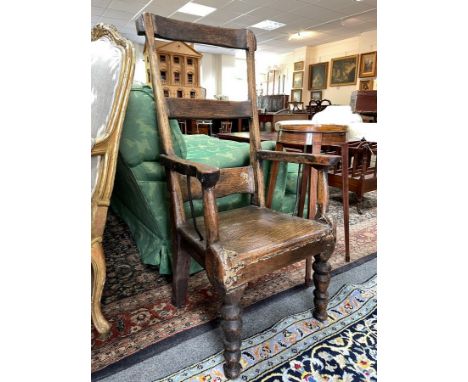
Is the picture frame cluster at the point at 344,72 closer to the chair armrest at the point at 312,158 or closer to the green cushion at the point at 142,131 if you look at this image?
the chair armrest at the point at 312,158

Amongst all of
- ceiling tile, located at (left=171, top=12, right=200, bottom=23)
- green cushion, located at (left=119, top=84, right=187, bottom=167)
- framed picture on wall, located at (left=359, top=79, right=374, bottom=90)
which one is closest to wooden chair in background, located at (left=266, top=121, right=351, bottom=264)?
green cushion, located at (left=119, top=84, right=187, bottom=167)

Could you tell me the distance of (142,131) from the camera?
48.9 inches

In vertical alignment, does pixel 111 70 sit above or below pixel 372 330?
above

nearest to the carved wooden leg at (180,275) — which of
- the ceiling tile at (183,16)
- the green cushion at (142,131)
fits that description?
the green cushion at (142,131)

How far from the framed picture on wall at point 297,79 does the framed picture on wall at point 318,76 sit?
0.90ft

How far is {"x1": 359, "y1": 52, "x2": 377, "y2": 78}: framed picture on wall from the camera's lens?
7.09m

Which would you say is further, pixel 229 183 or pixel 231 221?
pixel 229 183

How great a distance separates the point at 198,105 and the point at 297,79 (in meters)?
8.77

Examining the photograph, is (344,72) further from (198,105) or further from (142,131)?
(142,131)

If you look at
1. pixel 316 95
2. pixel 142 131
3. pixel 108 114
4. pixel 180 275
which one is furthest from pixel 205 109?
pixel 316 95
